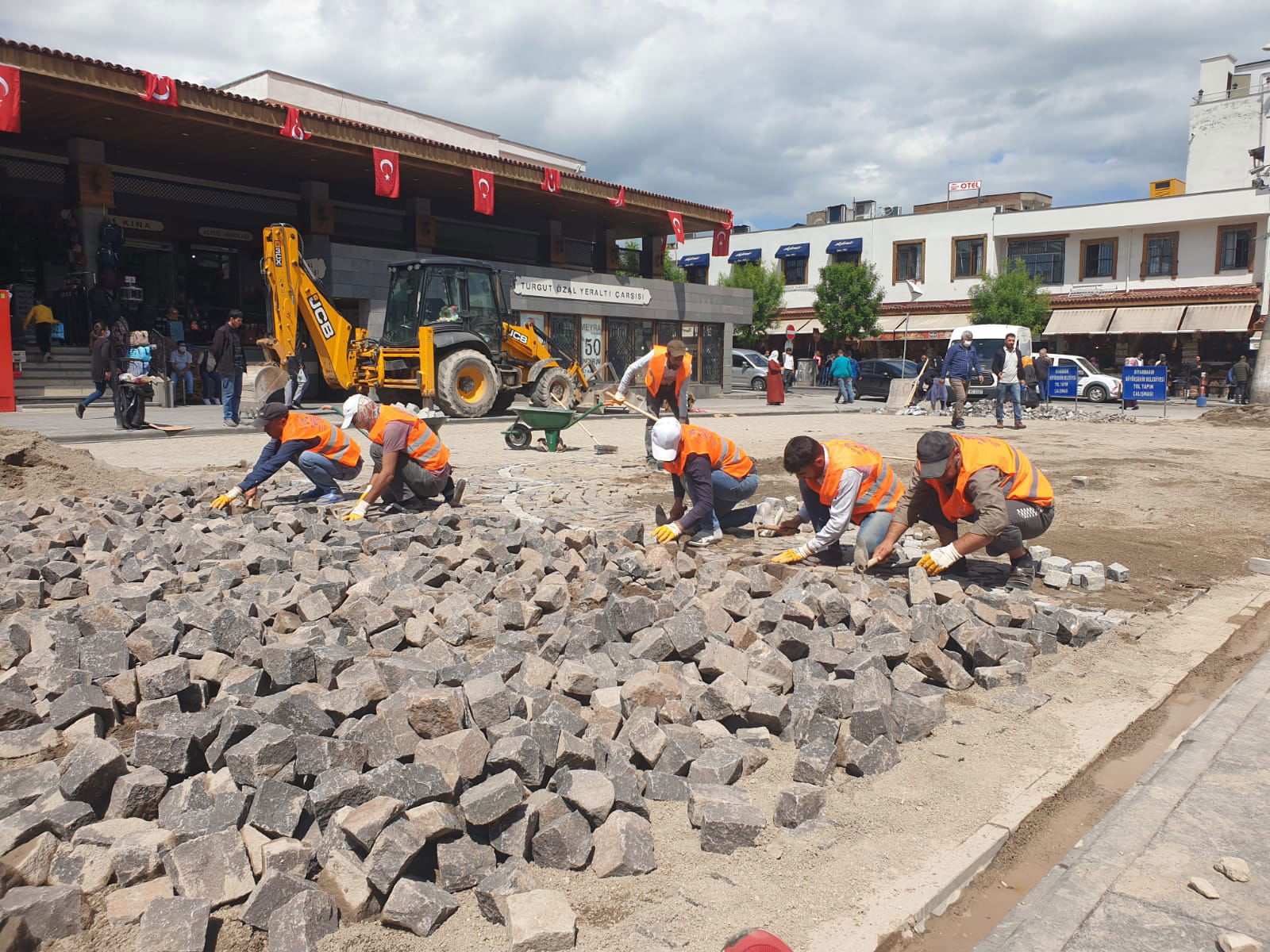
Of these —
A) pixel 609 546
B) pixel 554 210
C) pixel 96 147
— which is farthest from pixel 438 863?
pixel 554 210

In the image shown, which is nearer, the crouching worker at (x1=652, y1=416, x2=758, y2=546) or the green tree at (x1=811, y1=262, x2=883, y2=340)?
the crouching worker at (x1=652, y1=416, x2=758, y2=546)

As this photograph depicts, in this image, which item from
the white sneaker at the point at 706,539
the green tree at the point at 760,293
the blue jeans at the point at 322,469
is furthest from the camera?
the green tree at the point at 760,293

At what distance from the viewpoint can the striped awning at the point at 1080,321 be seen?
39.8 m

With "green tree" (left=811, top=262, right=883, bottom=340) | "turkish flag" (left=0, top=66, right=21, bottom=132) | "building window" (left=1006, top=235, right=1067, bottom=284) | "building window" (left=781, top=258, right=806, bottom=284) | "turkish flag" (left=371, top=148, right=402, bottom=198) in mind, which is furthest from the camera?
"building window" (left=781, top=258, right=806, bottom=284)

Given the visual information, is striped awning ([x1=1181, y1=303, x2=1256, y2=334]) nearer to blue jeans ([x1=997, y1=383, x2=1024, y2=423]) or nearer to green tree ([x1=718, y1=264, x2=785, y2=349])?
green tree ([x1=718, y1=264, x2=785, y2=349])

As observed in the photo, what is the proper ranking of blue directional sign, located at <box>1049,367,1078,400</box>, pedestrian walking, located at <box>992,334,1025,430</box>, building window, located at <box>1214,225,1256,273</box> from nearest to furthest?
pedestrian walking, located at <box>992,334,1025,430</box>
blue directional sign, located at <box>1049,367,1078,400</box>
building window, located at <box>1214,225,1256,273</box>

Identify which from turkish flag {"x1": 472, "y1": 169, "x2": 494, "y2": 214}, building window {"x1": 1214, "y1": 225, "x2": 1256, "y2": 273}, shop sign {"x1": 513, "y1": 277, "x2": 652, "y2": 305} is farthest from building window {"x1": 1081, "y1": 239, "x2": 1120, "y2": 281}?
turkish flag {"x1": 472, "y1": 169, "x2": 494, "y2": 214}

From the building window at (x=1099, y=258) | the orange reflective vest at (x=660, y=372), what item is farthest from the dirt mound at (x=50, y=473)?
the building window at (x=1099, y=258)

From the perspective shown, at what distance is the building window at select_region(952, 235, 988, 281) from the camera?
145 ft

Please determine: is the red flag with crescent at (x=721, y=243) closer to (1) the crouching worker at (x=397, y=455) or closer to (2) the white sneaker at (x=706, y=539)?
(1) the crouching worker at (x=397, y=455)

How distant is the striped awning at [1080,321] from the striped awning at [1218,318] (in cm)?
312

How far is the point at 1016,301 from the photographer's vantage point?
40.6 metres

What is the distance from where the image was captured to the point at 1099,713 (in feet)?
12.3

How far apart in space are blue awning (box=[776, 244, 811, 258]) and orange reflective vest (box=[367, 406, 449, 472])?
46.4m
